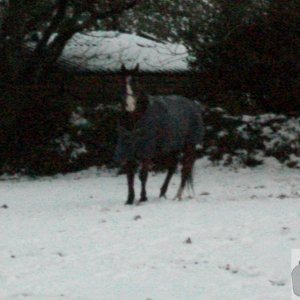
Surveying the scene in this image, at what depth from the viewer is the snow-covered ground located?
7.53 m

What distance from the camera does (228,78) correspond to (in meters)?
24.5

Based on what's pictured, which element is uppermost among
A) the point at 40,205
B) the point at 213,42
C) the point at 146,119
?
the point at 213,42

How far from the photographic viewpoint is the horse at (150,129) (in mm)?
14258

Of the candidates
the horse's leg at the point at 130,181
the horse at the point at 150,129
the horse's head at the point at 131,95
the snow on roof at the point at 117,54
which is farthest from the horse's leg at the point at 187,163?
the snow on roof at the point at 117,54

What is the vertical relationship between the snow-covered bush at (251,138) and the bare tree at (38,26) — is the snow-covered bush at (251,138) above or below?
below

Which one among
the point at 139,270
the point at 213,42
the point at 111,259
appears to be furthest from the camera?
the point at 213,42

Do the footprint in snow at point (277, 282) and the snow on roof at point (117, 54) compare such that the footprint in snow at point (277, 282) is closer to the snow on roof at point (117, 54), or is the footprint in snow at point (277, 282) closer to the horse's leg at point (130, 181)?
the horse's leg at point (130, 181)

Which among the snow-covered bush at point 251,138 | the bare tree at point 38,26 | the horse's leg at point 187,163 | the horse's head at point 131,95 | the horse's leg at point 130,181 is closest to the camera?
the horse's head at point 131,95

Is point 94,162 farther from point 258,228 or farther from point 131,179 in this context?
point 258,228

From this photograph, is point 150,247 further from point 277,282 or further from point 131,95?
point 131,95

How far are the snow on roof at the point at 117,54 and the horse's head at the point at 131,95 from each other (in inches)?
581

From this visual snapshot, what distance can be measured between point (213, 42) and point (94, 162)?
4.68 metres

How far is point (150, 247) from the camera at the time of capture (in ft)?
31.4

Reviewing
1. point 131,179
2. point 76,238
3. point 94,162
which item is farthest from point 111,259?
point 94,162
